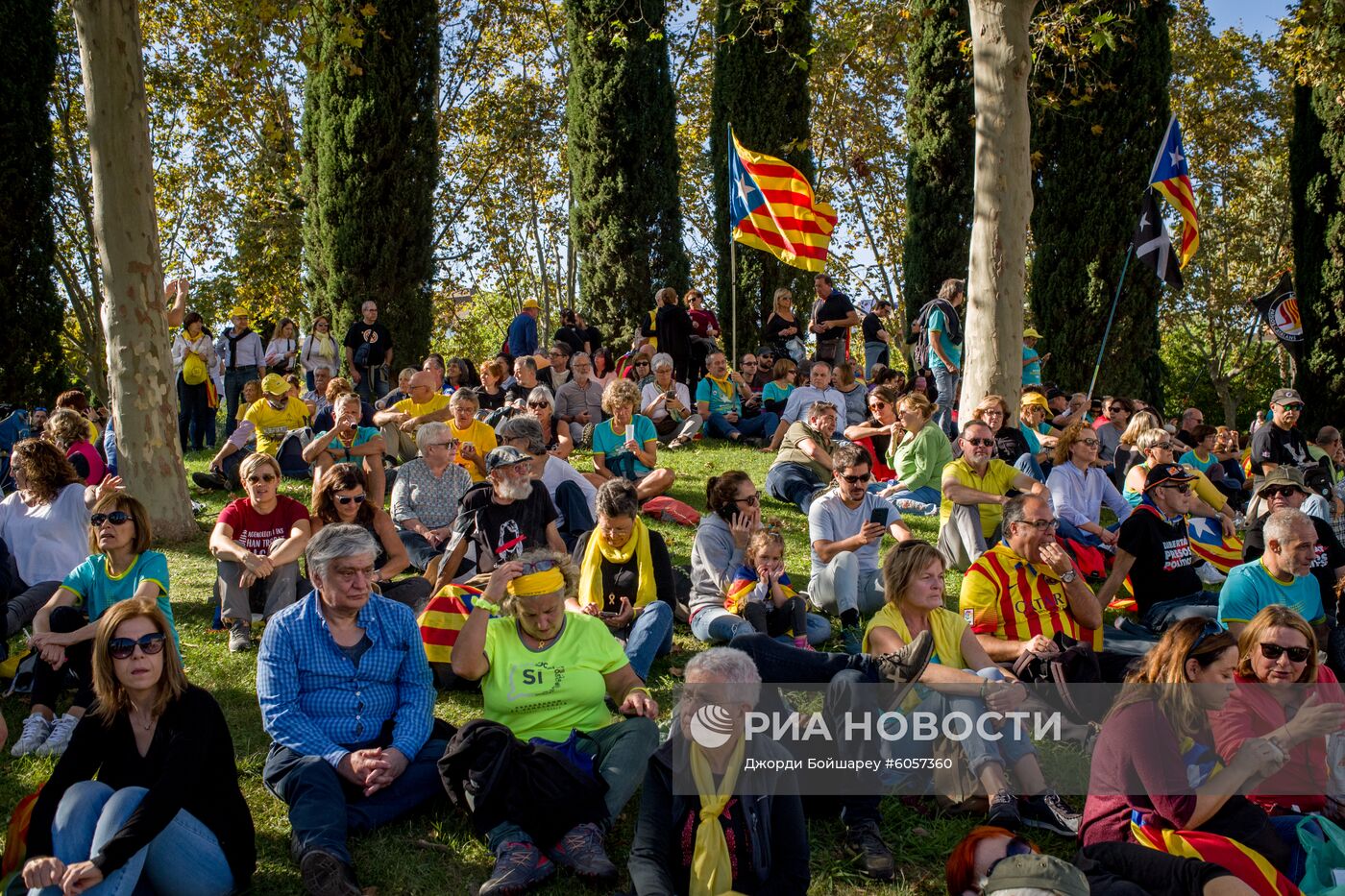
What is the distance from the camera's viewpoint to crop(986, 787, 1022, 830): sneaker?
15.8ft

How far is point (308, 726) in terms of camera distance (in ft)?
15.6

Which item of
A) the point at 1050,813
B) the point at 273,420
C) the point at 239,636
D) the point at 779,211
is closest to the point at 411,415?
the point at 273,420

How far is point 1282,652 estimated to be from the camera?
15.2 feet

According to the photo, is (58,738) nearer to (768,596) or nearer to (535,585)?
(535,585)

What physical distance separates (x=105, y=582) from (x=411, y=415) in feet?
17.6

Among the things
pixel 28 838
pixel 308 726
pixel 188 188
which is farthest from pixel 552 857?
pixel 188 188

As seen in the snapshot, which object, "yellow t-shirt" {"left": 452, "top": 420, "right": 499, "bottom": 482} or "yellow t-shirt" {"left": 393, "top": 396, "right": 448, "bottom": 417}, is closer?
"yellow t-shirt" {"left": 452, "top": 420, "right": 499, "bottom": 482}

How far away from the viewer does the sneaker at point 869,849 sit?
4.51 m

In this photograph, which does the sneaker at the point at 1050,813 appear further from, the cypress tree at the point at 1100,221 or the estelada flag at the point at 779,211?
the cypress tree at the point at 1100,221

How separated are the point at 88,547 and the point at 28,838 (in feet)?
10.9

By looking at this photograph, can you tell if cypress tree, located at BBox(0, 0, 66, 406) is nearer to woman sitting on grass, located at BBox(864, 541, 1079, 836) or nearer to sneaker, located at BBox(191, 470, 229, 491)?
sneaker, located at BBox(191, 470, 229, 491)

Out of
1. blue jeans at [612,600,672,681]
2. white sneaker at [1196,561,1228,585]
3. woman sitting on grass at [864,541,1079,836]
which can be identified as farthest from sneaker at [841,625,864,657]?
white sneaker at [1196,561,1228,585]

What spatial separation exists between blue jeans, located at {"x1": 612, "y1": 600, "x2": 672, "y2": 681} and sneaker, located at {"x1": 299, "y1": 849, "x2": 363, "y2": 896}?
2173 mm

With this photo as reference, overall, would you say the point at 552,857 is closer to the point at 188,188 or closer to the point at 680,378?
the point at 680,378
